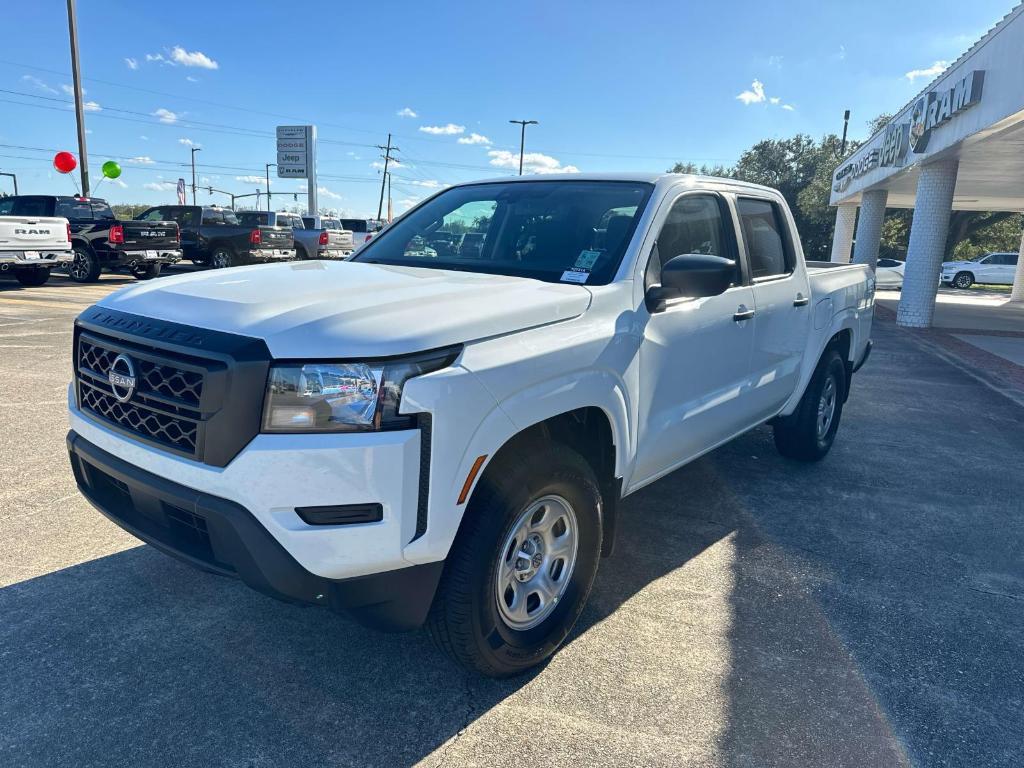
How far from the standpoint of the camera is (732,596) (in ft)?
11.5

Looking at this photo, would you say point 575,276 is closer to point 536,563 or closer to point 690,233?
point 690,233

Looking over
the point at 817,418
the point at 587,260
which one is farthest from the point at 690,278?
the point at 817,418

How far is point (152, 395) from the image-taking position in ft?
8.02

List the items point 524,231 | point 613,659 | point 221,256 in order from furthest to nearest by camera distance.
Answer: point 221,256 < point 524,231 < point 613,659

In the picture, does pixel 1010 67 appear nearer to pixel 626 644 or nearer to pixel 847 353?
pixel 847 353

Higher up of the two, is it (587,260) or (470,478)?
(587,260)

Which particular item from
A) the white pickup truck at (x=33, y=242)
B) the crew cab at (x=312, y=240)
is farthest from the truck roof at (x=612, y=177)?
the crew cab at (x=312, y=240)

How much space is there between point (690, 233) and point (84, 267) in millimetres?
16887

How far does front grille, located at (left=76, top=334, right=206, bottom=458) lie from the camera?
232cm

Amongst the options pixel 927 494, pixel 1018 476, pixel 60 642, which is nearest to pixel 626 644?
pixel 60 642

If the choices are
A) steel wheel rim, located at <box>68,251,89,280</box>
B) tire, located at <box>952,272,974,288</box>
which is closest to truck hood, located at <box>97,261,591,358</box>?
steel wheel rim, located at <box>68,251,89,280</box>

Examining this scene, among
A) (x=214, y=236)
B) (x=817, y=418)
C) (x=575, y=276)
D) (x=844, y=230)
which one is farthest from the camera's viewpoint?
(x=844, y=230)

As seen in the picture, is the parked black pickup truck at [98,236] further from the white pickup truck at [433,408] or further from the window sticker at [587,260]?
the window sticker at [587,260]

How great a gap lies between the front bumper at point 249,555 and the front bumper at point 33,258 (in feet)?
46.2
